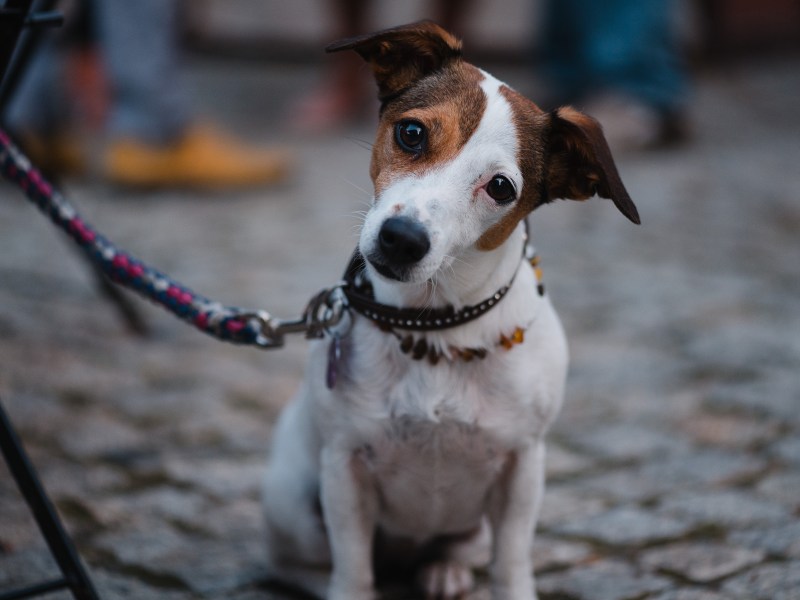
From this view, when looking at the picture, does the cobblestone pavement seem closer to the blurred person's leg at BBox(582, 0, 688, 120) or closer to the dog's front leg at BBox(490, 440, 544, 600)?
the dog's front leg at BBox(490, 440, 544, 600)

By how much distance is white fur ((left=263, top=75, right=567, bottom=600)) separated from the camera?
6.54 feet

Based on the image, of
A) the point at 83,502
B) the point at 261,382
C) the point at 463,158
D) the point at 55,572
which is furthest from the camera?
the point at 261,382

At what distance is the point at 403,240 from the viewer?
1865 mm

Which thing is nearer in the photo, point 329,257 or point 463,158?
point 463,158

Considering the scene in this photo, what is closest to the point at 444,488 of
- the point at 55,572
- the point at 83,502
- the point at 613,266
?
the point at 55,572

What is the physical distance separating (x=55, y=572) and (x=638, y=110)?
575cm

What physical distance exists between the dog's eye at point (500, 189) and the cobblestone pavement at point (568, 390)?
1.28ft

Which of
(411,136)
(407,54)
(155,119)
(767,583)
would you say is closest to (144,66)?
(155,119)

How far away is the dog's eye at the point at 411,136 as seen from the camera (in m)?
2.01

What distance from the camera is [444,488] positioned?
2164mm

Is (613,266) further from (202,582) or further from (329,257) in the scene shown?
(202,582)

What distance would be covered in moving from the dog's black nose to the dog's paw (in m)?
0.94

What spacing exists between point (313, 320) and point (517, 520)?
66 centimetres

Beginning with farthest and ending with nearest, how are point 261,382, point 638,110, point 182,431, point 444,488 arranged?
point 638,110
point 261,382
point 182,431
point 444,488
